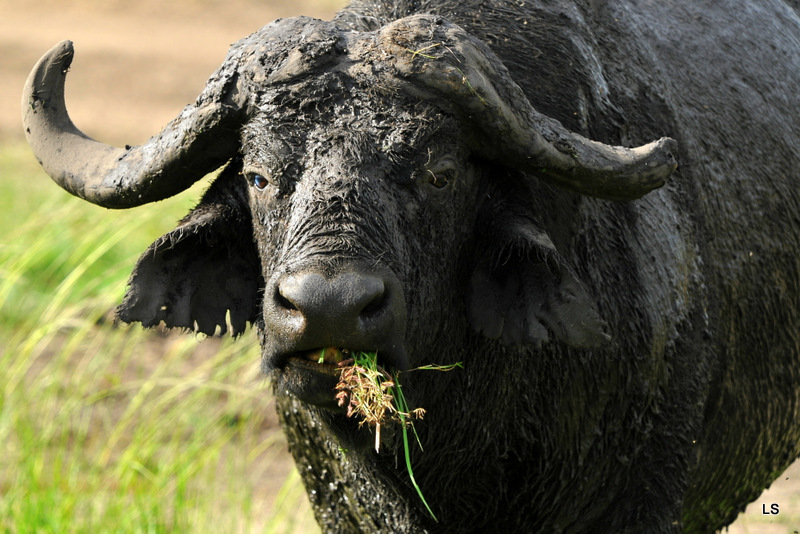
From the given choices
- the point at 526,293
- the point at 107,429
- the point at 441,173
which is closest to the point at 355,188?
the point at 441,173

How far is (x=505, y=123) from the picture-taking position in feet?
12.2

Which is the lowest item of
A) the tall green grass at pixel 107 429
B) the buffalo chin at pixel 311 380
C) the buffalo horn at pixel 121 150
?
the tall green grass at pixel 107 429

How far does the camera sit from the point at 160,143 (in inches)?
156

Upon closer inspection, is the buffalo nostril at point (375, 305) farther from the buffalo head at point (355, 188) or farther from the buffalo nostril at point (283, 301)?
the buffalo nostril at point (283, 301)

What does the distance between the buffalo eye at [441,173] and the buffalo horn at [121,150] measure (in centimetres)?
65

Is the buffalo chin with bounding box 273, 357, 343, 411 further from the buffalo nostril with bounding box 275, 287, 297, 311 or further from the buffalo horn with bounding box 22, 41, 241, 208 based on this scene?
the buffalo horn with bounding box 22, 41, 241, 208

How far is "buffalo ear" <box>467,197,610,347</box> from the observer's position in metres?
3.93

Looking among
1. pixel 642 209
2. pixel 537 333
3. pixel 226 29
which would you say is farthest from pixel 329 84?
pixel 226 29

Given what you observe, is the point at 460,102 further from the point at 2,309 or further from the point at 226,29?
the point at 226,29

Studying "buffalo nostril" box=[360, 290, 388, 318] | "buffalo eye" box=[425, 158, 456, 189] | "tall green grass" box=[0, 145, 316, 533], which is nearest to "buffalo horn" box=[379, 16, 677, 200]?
"buffalo eye" box=[425, 158, 456, 189]

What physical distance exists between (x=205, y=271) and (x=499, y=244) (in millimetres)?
1069

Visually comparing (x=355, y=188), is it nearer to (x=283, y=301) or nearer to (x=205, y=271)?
(x=283, y=301)

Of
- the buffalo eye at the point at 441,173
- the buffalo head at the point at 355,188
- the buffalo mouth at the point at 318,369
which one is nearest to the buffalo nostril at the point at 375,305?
the buffalo head at the point at 355,188

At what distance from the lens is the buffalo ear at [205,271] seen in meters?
4.10
